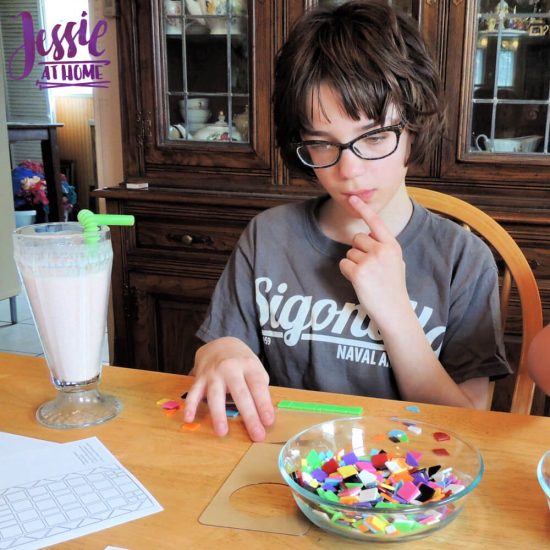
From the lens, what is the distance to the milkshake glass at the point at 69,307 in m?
0.73

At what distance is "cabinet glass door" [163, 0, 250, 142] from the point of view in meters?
2.11

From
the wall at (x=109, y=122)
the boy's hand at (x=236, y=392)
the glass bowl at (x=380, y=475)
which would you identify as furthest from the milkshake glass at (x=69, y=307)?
the wall at (x=109, y=122)

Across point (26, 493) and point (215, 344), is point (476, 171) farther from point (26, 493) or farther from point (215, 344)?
point (26, 493)

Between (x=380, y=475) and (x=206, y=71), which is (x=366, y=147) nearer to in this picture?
(x=380, y=475)

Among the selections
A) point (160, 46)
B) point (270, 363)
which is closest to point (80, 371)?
point (270, 363)

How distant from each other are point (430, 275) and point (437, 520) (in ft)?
1.87

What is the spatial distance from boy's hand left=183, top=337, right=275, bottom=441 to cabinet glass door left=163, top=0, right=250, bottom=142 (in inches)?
→ 58.9

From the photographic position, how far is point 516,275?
3.45 ft

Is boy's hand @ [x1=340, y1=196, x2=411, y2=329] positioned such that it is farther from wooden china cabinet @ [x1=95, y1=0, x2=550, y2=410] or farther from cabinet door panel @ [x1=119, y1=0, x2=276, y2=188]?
cabinet door panel @ [x1=119, y1=0, x2=276, y2=188]

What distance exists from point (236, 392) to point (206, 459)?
0.10 metres

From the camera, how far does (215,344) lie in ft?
2.86

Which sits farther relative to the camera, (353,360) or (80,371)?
(353,360)

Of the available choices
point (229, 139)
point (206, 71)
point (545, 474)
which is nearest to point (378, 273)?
point (545, 474)
